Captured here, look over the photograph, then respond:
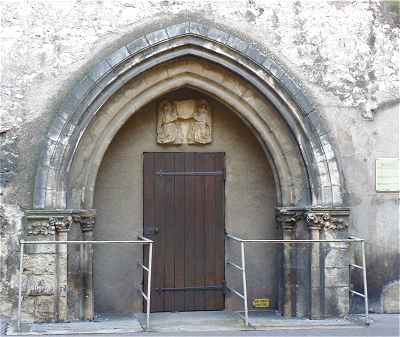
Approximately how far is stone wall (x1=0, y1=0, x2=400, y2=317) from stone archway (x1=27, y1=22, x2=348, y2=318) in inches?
7.9

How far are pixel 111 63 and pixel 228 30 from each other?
57.2 inches

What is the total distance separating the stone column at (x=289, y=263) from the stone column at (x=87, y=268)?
7.53ft

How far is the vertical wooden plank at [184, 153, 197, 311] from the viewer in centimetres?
1015

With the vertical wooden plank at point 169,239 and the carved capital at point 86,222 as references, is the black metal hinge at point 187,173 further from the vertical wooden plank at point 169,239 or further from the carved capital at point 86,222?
the carved capital at point 86,222

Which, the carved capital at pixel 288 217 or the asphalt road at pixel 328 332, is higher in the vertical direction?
the carved capital at pixel 288 217

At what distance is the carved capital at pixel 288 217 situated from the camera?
9.74m

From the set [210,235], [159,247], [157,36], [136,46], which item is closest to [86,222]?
[159,247]

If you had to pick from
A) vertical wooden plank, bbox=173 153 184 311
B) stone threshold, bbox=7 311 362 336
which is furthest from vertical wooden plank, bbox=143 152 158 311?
stone threshold, bbox=7 311 362 336

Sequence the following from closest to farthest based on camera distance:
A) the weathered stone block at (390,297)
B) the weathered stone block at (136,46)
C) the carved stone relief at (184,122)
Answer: the weathered stone block at (136,46) → the weathered stone block at (390,297) → the carved stone relief at (184,122)

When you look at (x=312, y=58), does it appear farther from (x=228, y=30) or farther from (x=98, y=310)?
(x=98, y=310)

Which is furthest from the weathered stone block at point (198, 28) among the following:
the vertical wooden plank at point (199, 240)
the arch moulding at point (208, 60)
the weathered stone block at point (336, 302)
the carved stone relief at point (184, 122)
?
the weathered stone block at point (336, 302)

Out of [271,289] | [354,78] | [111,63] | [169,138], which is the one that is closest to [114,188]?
[169,138]

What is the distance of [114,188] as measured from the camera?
10062 millimetres

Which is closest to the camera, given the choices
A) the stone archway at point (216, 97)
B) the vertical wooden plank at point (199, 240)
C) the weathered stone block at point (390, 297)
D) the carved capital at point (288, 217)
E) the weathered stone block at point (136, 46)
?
the stone archway at point (216, 97)
